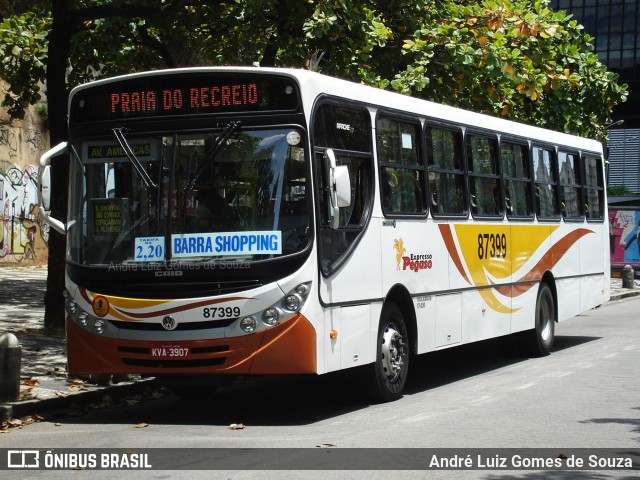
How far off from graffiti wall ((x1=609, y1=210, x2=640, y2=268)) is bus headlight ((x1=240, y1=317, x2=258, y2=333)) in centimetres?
3485

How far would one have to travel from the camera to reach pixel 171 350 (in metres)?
9.96

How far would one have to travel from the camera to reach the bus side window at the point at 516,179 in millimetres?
15000

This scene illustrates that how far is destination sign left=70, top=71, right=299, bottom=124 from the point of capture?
397 inches

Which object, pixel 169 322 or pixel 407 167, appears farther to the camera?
pixel 407 167

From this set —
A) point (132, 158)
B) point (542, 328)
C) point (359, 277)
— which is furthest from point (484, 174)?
point (132, 158)

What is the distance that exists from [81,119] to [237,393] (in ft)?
11.4

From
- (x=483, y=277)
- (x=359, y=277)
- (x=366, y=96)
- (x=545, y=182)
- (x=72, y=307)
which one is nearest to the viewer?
(x=72, y=307)

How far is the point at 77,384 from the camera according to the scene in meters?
11.8

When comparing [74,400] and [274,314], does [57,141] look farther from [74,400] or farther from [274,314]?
[274,314]

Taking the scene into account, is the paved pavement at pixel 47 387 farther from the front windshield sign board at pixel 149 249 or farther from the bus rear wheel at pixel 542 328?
the bus rear wheel at pixel 542 328

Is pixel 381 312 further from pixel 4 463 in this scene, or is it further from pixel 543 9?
pixel 543 9

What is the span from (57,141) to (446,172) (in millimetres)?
5830

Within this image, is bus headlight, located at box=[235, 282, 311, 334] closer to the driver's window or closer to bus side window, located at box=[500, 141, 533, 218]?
the driver's window

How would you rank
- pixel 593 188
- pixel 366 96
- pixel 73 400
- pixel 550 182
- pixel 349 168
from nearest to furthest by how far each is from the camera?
pixel 349 168
pixel 73 400
pixel 366 96
pixel 550 182
pixel 593 188
